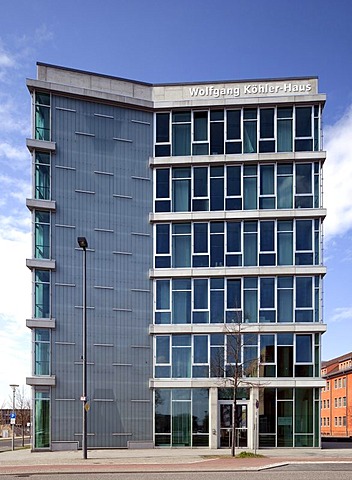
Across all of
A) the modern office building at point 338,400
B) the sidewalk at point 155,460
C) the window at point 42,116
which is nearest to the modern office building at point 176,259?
the window at point 42,116

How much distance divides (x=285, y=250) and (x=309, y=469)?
43.3ft

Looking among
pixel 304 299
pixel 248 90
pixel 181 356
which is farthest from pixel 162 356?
pixel 248 90

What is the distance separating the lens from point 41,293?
32.8m

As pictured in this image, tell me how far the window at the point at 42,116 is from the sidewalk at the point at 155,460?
16.6 meters

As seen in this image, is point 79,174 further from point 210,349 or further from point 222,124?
point 210,349

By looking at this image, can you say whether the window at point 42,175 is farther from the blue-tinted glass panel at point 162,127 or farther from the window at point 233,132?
the window at point 233,132

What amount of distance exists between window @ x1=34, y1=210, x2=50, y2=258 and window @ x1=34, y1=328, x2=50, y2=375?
407cm

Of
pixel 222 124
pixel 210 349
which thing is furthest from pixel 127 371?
pixel 222 124

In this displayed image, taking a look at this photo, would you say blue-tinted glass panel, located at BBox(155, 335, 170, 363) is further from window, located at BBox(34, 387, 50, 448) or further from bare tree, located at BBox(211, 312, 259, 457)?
window, located at BBox(34, 387, 50, 448)

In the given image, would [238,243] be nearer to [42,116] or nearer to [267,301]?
[267,301]

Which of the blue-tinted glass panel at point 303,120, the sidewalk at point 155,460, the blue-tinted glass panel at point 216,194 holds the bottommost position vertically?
the sidewalk at point 155,460

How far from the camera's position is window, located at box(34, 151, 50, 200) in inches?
1314

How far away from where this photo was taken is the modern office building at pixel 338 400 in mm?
76375

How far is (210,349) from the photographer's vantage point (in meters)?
33.5
